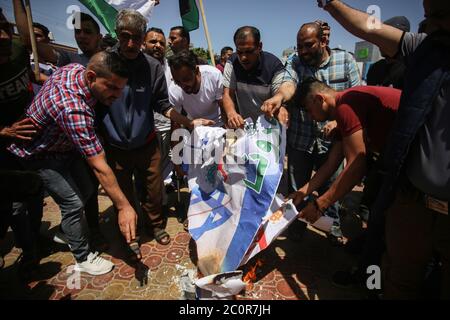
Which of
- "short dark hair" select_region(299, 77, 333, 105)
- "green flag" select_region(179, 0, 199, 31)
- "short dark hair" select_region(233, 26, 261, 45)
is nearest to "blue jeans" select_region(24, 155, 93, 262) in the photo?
"short dark hair" select_region(233, 26, 261, 45)

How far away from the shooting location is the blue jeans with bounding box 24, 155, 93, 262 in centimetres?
207

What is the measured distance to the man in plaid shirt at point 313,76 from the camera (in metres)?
2.44

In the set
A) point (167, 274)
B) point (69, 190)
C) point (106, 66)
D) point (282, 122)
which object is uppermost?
point (106, 66)

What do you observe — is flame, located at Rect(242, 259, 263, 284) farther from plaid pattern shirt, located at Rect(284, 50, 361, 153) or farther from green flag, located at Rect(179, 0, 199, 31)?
green flag, located at Rect(179, 0, 199, 31)

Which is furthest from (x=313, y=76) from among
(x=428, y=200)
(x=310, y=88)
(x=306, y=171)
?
(x=428, y=200)

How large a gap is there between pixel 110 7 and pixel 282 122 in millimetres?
3061

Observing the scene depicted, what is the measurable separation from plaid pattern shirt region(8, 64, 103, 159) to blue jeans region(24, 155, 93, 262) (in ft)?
0.33

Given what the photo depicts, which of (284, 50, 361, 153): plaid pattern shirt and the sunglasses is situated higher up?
the sunglasses

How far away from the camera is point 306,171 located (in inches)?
107

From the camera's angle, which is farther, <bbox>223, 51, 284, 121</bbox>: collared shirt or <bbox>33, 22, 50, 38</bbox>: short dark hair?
<bbox>33, 22, 50, 38</bbox>: short dark hair

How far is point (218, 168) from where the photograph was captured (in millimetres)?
2420

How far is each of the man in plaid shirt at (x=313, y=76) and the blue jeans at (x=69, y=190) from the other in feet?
7.23

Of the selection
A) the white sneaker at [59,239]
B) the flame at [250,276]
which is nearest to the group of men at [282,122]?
the white sneaker at [59,239]

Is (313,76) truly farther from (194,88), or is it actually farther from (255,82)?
(194,88)
